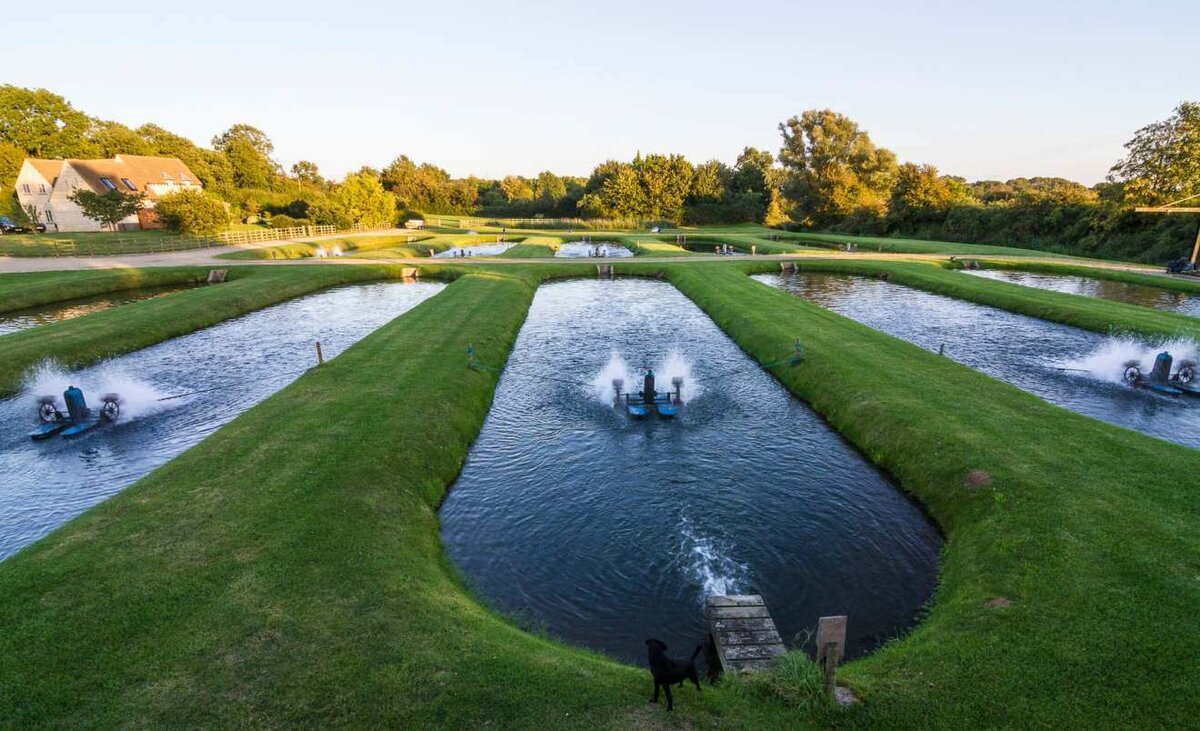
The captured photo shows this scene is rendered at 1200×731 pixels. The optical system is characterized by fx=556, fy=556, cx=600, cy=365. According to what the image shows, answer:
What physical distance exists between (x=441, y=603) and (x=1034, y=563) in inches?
563

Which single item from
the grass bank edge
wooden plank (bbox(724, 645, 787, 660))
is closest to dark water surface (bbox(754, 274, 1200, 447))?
the grass bank edge

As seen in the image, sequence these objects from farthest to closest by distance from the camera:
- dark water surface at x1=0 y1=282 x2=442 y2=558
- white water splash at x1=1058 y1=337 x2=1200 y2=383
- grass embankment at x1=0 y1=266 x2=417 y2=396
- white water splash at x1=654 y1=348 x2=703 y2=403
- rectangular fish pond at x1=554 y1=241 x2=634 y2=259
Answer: rectangular fish pond at x1=554 y1=241 x2=634 y2=259
grass embankment at x1=0 y1=266 x2=417 y2=396
white water splash at x1=1058 y1=337 x2=1200 y2=383
white water splash at x1=654 y1=348 x2=703 y2=403
dark water surface at x1=0 y1=282 x2=442 y2=558

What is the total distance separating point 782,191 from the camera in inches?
5591

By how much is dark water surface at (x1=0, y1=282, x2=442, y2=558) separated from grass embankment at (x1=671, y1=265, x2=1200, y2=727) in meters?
24.3

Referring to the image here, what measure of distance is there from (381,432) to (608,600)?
38.0ft

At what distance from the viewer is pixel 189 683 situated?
9992mm

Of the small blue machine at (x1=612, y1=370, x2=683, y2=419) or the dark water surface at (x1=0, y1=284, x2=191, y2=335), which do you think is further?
the dark water surface at (x1=0, y1=284, x2=191, y2=335)

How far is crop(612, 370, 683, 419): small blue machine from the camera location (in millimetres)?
25562

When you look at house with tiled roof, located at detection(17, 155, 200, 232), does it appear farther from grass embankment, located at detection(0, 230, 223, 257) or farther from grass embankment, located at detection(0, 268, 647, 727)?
grass embankment, located at detection(0, 268, 647, 727)

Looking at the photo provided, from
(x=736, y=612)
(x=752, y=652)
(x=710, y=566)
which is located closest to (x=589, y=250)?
(x=710, y=566)

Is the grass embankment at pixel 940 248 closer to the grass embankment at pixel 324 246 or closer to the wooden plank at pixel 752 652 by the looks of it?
the grass embankment at pixel 324 246

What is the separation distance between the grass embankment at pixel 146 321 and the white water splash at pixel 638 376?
29348mm

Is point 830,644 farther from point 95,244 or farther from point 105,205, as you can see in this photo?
point 105,205

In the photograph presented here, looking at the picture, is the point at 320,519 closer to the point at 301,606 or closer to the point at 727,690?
the point at 301,606
